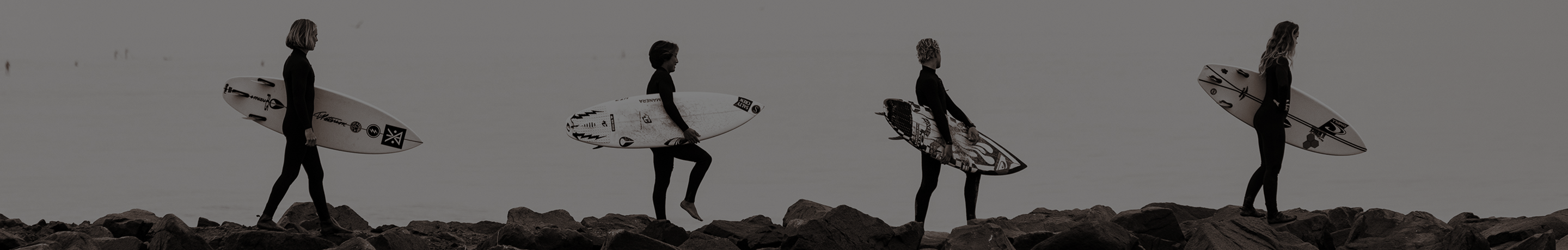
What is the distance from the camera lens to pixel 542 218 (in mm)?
7691

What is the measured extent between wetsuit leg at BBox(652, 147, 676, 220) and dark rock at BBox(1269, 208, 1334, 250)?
10.8 ft

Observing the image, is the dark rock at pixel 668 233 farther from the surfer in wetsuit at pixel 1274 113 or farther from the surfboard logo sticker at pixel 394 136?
the surfer in wetsuit at pixel 1274 113

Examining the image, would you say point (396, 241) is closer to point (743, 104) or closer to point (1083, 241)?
point (743, 104)

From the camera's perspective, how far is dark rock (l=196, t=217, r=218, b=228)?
7.35 meters

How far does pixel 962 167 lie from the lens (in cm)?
712

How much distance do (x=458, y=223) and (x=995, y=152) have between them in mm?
3068

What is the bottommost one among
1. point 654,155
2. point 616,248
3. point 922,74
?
point 616,248

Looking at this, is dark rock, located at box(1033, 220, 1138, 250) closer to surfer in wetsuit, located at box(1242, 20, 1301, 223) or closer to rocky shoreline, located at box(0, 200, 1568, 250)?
rocky shoreline, located at box(0, 200, 1568, 250)

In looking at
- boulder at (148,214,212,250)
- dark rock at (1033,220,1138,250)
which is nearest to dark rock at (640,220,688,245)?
dark rock at (1033,220,1138,250)

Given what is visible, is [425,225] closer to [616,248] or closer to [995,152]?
[616,248]

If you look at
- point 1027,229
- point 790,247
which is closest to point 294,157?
point 790,247

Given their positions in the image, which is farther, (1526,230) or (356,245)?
(1526,230)

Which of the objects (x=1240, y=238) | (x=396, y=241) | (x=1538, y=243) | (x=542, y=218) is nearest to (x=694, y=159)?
(x=542, y=218)

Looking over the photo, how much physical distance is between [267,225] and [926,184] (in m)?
3.42
